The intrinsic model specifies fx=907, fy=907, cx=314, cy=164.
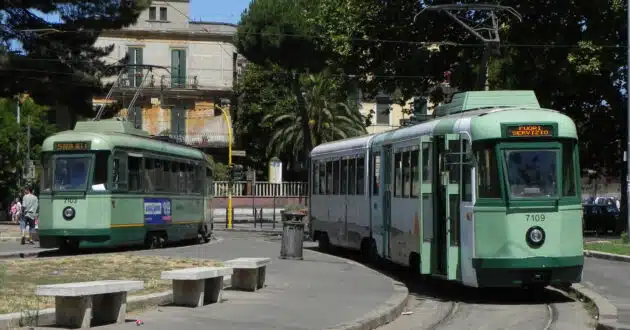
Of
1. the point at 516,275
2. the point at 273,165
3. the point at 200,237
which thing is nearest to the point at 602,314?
the point at 516,275

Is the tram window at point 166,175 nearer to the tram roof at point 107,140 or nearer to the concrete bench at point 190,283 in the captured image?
the tram roof at point 107,140

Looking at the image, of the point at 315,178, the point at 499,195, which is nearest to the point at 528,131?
the point at 499,195

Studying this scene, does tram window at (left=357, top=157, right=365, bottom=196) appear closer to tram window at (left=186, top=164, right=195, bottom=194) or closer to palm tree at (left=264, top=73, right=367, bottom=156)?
tram window at (left=186, top=164, right=195, bottom=194)

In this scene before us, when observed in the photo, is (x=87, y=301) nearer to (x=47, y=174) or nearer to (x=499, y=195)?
(x=499, y=195)

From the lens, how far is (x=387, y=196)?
1923 centimetres

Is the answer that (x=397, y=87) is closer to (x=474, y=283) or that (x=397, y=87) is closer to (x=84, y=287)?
(x=474, y=283)

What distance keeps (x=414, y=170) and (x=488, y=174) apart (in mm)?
2931

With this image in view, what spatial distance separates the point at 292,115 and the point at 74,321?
57.6m

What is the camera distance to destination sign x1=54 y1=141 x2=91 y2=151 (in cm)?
2352

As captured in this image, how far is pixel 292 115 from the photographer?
67750 millimetres

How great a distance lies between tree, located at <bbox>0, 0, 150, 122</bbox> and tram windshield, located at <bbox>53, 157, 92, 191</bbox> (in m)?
15.7

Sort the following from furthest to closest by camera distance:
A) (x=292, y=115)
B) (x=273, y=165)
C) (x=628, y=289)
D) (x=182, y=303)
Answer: (x=292, y=115) < (x=273, y=165) < (x=628, y=289) < (x=182, y=303)

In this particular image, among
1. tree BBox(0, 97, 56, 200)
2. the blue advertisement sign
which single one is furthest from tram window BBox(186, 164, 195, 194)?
tree BBox(0, 97, 56, 200)

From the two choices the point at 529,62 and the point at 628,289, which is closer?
the point at 628,289
